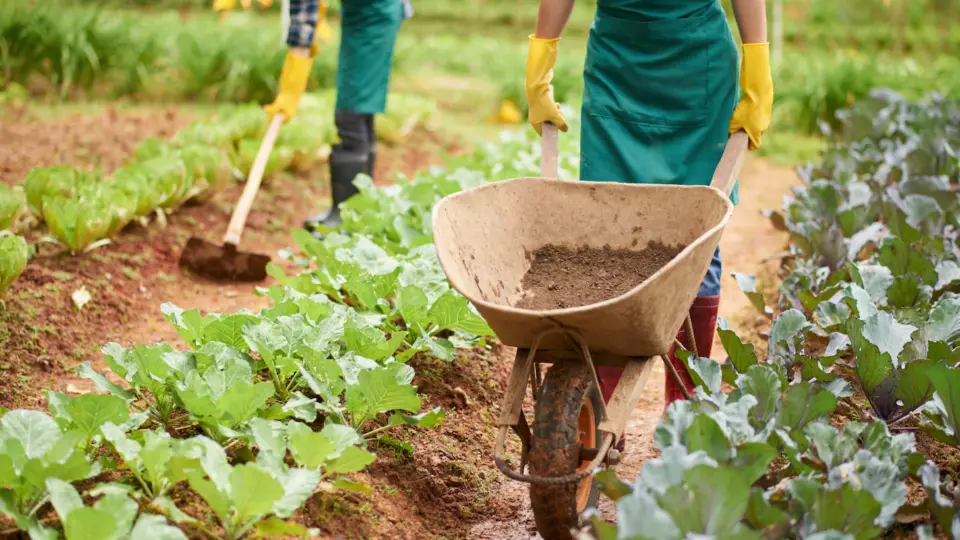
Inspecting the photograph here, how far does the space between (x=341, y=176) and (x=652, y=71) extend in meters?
Result: 2.20

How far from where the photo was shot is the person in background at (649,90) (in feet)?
8.57

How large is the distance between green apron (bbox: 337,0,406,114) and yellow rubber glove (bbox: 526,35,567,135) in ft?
6.15

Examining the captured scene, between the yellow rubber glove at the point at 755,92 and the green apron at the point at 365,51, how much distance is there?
2.24 metres

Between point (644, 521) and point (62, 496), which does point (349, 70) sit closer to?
point (62, 496)

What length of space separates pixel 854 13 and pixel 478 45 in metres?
6.75

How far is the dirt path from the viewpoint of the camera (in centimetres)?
246

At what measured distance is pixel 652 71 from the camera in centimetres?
265

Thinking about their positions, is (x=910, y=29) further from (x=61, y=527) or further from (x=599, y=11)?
(x=61, y=527)

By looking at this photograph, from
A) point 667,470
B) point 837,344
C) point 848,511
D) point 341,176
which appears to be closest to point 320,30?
point 341,176

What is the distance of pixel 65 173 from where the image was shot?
151 inches

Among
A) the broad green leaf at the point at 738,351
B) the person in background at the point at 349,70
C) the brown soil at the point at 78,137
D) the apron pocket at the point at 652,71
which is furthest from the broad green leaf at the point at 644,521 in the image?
the brown soil at the point at 78,137

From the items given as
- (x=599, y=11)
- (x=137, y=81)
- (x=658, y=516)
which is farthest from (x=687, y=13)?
(x=137, y=81)

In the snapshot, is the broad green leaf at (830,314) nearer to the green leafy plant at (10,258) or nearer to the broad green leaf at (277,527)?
the broad green leaf at (277,527)

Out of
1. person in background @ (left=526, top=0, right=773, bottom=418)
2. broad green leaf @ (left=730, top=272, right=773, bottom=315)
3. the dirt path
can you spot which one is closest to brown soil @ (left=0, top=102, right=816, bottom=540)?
the dirt path
